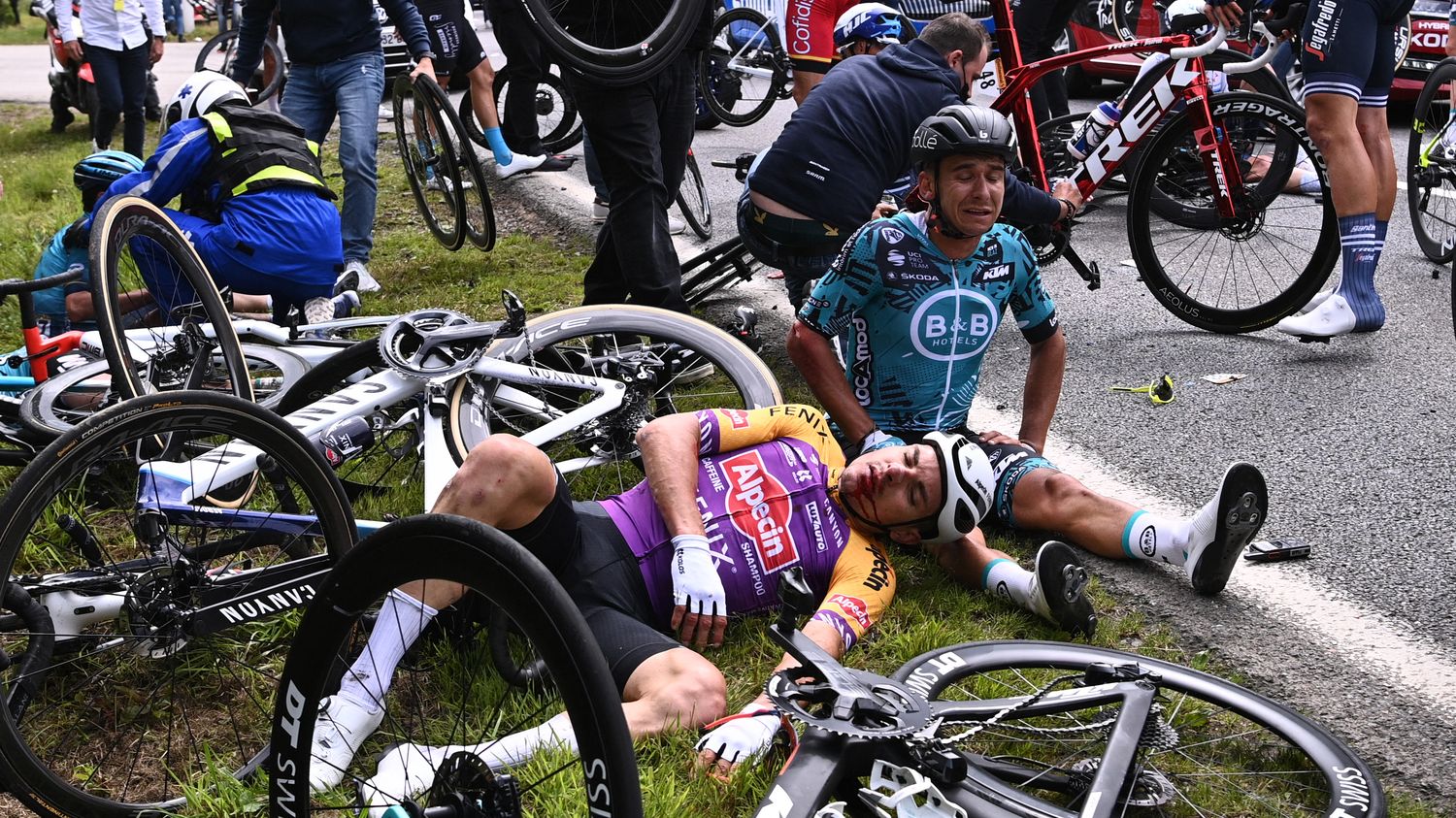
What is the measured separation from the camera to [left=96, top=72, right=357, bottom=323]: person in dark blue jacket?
537cm

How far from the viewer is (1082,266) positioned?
6.19m

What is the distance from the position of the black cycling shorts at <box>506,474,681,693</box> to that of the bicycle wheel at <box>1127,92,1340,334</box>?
11.0 ft

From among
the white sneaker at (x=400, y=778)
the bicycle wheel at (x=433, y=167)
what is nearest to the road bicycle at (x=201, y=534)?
the white sneaker at (x=400, y=778)

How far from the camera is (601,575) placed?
10.9 feet

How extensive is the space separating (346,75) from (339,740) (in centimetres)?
516

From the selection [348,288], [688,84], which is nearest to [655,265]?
[688,84]

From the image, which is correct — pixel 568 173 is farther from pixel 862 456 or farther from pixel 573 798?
pixel 573 798

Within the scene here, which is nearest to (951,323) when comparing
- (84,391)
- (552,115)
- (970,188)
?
(970,188)

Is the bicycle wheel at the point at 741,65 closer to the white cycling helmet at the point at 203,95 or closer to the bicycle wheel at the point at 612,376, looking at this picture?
the white cycling helmet at the point at 203,95

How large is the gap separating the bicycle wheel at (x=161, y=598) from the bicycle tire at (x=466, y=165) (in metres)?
3.95

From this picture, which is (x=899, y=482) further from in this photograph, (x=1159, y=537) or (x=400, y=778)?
(x=400, y=778)

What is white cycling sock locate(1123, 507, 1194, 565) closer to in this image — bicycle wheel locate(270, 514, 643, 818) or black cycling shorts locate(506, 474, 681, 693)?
black cycling shorts locate(506, 474, 681, 693)

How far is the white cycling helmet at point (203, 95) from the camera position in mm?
5730

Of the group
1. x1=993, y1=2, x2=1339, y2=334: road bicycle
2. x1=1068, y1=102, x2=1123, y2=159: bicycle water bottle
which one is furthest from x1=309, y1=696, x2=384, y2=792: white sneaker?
x1=1068, y1=102, x2=1123, y2=159: bicycle water bottle
